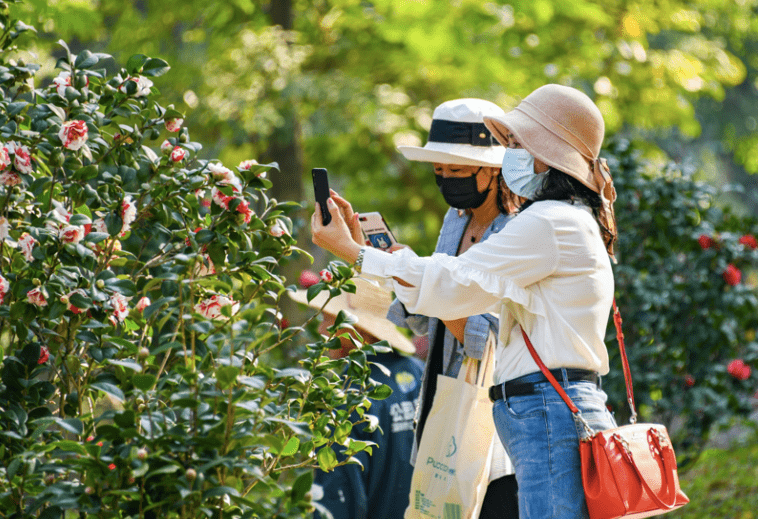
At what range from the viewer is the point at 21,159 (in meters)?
2.17

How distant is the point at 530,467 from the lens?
242 centimetres

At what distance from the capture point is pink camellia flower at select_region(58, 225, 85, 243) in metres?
1.98

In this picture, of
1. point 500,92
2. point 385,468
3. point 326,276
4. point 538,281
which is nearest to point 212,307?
point 326,276

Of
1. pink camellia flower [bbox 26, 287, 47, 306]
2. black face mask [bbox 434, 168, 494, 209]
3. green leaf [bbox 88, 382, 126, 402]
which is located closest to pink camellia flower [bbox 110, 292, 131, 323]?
pink camellia flower [bbox 26, 287, 47, 306]

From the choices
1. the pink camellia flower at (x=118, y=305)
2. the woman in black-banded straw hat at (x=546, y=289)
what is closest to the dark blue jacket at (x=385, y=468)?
the woman in black-banded straw hat at (x=546, y=289)

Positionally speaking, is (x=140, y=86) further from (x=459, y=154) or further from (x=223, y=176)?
(x=459, y=154)

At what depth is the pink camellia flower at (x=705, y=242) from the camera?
4.91 m

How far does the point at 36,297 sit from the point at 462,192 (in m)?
1.63

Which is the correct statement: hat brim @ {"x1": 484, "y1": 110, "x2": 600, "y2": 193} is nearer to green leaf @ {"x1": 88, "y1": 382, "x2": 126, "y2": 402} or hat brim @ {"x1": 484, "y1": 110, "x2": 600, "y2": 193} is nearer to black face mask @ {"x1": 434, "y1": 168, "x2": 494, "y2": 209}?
black face mask @ {"x1": 434, "y1": 168, "x2": 494, "y2": 209}

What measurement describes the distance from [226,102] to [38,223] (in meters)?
5.65

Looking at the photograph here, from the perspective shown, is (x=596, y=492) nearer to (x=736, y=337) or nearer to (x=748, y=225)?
(x=736, y=337)

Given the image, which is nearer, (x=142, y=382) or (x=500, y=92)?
(x=142, y=382)

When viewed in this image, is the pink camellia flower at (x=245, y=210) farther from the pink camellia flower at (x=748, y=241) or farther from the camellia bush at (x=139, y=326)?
the pink camellia flower at (x=748, y=241)

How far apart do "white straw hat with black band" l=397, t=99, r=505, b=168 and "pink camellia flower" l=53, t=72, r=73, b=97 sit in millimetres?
1202
